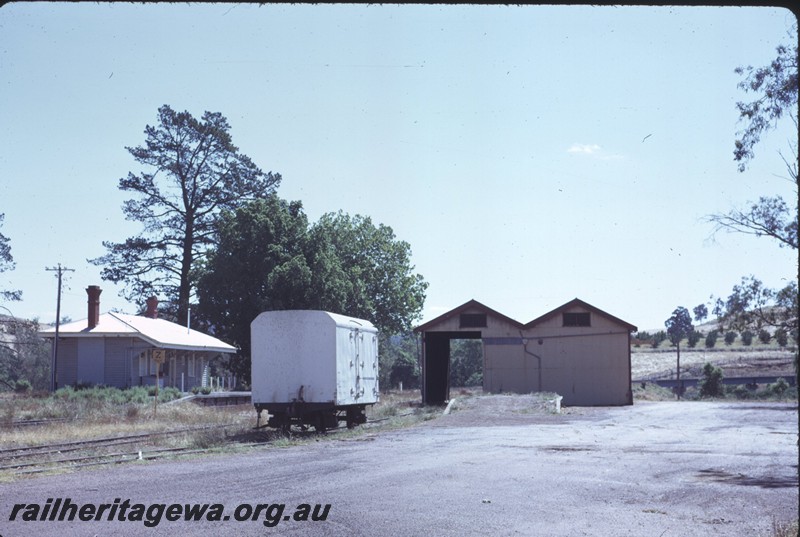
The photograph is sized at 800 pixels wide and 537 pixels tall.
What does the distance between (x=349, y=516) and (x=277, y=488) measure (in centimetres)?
259

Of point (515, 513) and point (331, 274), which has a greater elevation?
point (331, 274)

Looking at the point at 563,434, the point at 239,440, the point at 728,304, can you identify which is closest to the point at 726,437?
the point at 563,434

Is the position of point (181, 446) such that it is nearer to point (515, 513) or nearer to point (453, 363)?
point (515, 513)

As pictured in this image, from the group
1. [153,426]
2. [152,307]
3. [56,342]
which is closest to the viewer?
[153,426]

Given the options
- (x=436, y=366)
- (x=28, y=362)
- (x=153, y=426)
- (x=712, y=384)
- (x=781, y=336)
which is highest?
(x=781, y=336)

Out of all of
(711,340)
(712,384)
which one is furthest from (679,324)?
(712,384)

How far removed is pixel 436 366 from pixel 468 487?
3280cm

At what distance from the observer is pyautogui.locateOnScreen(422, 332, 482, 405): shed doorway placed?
146 feet

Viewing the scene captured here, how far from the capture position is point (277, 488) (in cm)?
1267

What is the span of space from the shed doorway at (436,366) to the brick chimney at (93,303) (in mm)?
17574

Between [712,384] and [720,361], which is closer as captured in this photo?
[712,384]

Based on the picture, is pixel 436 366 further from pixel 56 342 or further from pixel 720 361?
pixel 720 361

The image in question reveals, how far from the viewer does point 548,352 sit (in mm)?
45594

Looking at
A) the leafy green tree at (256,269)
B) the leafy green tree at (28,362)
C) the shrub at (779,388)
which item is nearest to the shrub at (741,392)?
the shrub at (779,388)
